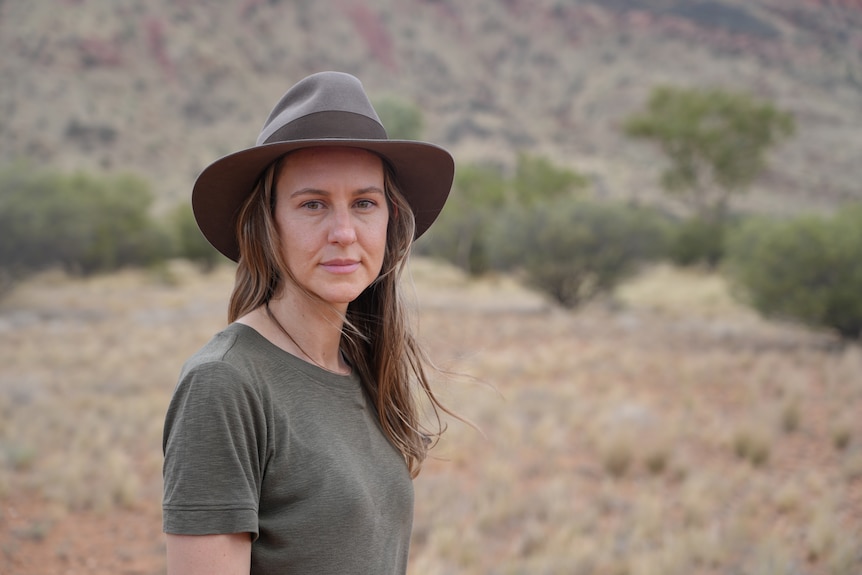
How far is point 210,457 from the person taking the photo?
125cm

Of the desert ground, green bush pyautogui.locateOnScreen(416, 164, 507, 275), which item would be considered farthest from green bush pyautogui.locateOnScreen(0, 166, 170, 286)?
green bush pyautogui.locateOnScreen(416, 164, 507, 275)

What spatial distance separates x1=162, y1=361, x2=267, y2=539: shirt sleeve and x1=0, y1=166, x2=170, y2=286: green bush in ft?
73.3

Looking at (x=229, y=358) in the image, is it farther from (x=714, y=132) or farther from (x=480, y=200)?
(x=714, y=132)

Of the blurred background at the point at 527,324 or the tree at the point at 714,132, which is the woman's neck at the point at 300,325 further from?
the tree at the point at 714,132

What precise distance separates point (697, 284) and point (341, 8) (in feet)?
208

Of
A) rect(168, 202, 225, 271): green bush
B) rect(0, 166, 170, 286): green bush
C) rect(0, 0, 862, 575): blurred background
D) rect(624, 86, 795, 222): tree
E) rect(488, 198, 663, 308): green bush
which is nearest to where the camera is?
rect(0, 0, 862, 575): blurred background

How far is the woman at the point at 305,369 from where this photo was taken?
126cm

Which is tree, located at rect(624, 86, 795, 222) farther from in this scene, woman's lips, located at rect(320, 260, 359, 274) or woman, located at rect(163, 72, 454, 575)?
woman's lips, located at rect(320, 260, 359, 274)

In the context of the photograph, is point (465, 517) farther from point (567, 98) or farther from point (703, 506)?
point (567, 98)

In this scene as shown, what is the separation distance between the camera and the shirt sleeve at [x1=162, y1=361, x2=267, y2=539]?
123cm

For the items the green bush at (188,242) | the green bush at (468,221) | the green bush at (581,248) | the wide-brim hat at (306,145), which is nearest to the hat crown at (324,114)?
the wide-brim hat at (306,145)

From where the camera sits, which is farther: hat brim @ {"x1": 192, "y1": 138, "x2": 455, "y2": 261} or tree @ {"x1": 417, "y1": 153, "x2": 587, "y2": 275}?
tree @ {"x1": 417, "y1": 153, "x2": 587, "y2": 275}

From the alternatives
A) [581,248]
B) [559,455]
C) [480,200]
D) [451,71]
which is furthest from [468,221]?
[451,71]

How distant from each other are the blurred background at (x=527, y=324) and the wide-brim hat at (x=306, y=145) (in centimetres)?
50
